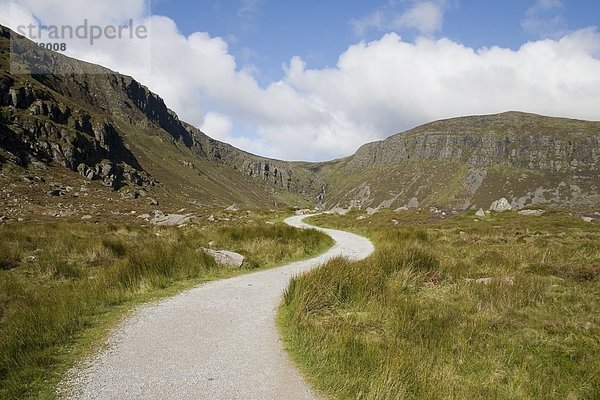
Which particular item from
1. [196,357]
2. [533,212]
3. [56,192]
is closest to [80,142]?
[56,192]

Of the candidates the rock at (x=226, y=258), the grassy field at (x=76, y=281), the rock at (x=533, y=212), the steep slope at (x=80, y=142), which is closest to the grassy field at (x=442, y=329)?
the grassy field at (x=76, y=281)

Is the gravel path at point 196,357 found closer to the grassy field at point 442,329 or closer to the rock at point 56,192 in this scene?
the grassy field at point 442,329

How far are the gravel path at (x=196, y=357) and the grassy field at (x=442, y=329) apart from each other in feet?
1.52

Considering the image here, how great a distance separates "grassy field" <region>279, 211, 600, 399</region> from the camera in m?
5.44

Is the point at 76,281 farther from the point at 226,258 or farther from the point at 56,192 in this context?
the point at 56,192

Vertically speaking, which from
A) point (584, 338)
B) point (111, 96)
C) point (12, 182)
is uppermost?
point (111, 96)

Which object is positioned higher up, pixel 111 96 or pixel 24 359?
pixel 111 96

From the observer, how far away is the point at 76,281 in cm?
1079

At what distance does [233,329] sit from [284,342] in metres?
1.09

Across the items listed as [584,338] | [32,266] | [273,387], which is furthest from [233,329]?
[32,266]

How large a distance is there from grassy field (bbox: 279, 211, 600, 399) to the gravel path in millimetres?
464

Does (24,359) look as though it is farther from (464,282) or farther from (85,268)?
(464,282)

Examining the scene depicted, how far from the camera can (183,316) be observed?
7871mm

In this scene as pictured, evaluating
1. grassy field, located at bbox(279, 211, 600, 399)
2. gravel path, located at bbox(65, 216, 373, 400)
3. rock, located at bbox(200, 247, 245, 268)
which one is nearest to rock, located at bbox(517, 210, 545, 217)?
grassy field, located at bbox(279, 211, 600, 399)
